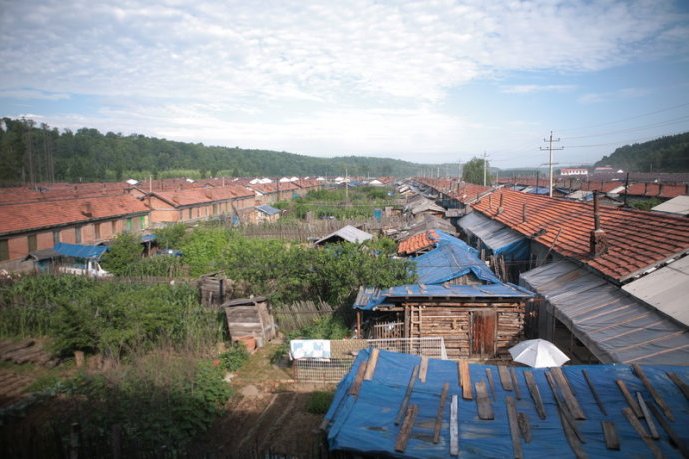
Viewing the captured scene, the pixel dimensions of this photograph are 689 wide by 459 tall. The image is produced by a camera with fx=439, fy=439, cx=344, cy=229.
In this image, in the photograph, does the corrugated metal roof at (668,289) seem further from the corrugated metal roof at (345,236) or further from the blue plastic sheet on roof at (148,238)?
the blue plastic sheet on roof at (148,238)

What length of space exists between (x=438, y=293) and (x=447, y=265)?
8.04 feet

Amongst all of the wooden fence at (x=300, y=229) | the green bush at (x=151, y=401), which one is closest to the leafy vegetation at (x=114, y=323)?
the green bush at (x=151, y=401)

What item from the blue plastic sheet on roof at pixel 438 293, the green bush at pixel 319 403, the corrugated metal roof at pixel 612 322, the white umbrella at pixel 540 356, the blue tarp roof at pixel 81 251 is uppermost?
the corrugated metal roof at pixel 612 322

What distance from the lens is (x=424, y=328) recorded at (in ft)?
42.7

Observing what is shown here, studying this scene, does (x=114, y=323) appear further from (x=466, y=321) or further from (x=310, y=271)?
(x=466, y=321)

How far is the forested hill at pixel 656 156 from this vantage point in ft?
274

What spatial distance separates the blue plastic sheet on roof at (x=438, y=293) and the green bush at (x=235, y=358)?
12.1 feet

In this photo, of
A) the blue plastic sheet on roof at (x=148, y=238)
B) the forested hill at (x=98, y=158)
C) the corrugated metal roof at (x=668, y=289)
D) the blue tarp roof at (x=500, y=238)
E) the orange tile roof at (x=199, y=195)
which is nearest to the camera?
the corrugated metal roof at (x=668, y=289)

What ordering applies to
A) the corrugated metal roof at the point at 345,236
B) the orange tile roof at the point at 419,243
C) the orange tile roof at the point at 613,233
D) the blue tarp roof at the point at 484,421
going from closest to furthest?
the blue tarp roof at the point at 484,421 → the orange tile roof at the point at 613,233 → the orange tile roof at the point at 419,243 → the corrugated metal roof at the point at 345,236

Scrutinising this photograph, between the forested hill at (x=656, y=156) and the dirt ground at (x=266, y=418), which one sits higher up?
the forested hill at (x=656, y=156)

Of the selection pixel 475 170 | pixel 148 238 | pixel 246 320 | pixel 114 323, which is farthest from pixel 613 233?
pixel 475 170

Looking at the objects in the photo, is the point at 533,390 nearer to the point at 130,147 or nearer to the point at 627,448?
the point at 627,448

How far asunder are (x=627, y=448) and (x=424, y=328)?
305 inches

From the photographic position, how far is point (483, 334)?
42.5ft
